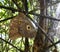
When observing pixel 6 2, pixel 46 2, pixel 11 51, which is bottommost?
pixel 11 51

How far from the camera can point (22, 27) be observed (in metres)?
0.98

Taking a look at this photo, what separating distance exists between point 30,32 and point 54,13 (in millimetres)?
537

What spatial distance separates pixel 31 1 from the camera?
161cm

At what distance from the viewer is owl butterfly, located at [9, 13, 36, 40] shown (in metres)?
0.97

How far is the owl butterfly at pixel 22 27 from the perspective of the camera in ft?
3.17

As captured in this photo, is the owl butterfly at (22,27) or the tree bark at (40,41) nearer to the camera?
the owl butterfly at (22,27)

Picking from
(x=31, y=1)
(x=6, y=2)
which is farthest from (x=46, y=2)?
(x=6, y=2)

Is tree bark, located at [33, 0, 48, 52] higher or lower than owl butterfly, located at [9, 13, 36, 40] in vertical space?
lower

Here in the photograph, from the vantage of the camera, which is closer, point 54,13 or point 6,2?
point 54,13

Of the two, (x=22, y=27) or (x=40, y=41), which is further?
(x=40, y=41)

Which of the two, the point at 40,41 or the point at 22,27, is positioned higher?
the point at 22,27

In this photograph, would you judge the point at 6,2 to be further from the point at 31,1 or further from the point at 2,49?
the point at 2,49

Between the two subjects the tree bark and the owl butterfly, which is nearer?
the owl butterfly

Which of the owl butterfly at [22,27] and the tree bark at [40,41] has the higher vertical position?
the owl butterfly at [22,27]
